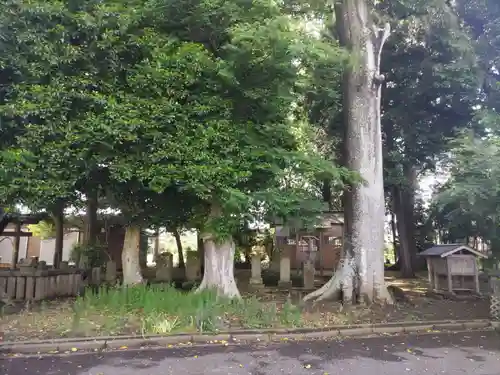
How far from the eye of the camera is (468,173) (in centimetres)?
979

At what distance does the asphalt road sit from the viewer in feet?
20.9

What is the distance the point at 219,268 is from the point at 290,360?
4570 millimetres

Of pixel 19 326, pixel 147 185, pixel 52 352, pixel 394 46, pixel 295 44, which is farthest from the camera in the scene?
pixel 394 46

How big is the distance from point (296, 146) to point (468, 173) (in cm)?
454

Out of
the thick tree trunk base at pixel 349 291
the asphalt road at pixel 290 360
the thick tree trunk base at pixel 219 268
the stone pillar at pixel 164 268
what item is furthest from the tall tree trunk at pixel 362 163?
the stone pillar at pixel 164 268

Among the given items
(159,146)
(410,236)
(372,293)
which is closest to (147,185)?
(159,146)

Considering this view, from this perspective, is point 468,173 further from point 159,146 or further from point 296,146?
point 159,146

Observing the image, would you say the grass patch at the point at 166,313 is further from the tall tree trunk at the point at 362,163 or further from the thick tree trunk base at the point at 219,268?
the tall tree trunk at the point at 362,163

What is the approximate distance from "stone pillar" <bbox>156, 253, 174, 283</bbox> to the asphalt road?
33.4 ft

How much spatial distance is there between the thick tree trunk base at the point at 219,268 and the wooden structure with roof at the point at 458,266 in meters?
7.06

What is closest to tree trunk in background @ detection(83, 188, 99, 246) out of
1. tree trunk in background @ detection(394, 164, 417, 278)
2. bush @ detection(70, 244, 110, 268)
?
bush @ detection(70, 244, 110, 268)

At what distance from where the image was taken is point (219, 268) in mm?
11242

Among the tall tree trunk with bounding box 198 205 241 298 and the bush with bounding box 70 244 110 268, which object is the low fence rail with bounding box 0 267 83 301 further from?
the bush with bounding box 70 244 110 268

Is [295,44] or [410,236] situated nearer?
[295,44]
